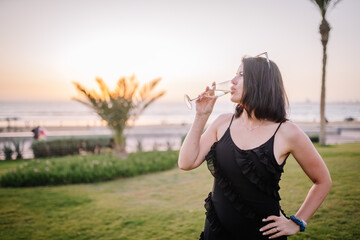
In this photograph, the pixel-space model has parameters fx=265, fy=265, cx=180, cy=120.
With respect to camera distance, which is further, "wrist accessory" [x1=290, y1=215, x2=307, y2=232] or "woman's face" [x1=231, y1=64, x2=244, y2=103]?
"woman's face" [x1=231, y1=64, x2=244, y2=103]

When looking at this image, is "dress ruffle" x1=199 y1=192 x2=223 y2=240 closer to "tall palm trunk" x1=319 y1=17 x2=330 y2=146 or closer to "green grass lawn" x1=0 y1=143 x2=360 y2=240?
"green grass lawn" x1=0 y1=143 x2=360 y2=240

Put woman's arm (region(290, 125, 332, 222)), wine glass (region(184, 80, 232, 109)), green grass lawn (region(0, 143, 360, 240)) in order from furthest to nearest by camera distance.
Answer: green grass lawn (region(0, 143, 360, 240))
wine glass (region(184, 80, 232, 109))
woman's arm (region(290, 125, 332, 222))

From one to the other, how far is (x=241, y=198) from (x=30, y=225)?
16.1 feet

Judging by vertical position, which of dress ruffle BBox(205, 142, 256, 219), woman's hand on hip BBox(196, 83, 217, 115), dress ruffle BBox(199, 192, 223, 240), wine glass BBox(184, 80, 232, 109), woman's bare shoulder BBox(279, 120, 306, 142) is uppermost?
wine glass BBox(184, 80, 232, 109)

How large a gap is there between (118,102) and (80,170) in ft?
13.8

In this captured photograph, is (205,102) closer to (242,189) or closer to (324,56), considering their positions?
(242,189)

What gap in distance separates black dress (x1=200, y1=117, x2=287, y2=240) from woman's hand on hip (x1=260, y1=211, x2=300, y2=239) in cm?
5

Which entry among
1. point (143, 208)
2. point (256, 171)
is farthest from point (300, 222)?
point (143, 208)

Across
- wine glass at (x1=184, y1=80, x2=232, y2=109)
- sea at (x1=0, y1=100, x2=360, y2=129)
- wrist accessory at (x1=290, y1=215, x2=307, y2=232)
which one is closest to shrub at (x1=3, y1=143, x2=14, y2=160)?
sea at (x1=0, y1=100, x2=360, y2=129)

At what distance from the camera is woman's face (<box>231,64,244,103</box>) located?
6.35ft

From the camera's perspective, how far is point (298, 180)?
255 inches

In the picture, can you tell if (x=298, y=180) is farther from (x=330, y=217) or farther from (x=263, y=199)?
(x=263, y=199)

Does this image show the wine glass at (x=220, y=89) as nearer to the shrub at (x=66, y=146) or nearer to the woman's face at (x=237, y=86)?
the woman's face at (x=237, y=86)

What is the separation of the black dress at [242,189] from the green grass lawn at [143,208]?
102 inches
